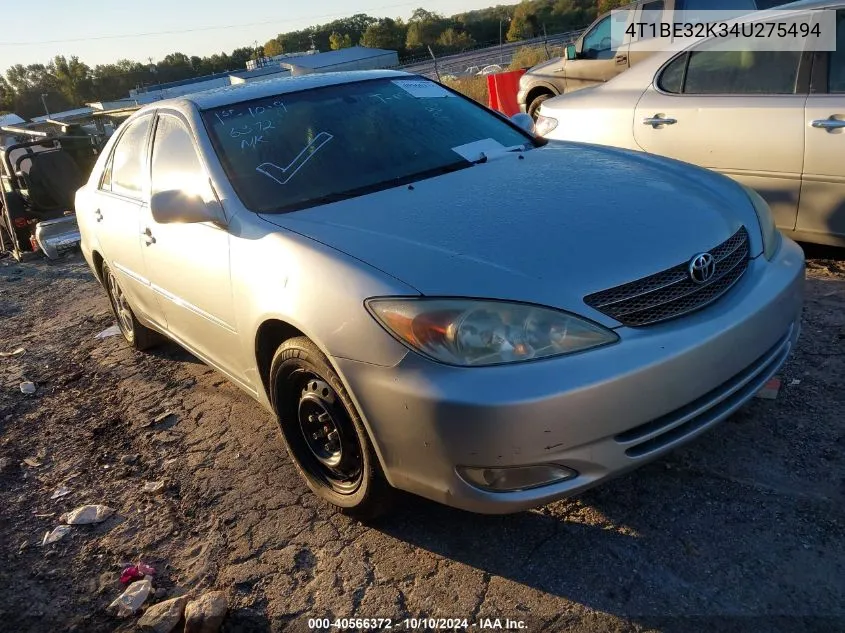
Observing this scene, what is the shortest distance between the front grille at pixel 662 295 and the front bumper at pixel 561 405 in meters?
0.04

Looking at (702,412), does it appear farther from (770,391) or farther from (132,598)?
(132,598)

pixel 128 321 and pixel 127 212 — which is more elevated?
pixel 127 212

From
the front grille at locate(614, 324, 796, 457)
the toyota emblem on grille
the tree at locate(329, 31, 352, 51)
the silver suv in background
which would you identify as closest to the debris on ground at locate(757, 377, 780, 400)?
the front grille at locate(614, 324, 796, 457)

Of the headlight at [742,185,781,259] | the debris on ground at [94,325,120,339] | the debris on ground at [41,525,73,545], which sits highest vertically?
the headlight at [742,185,781,259]

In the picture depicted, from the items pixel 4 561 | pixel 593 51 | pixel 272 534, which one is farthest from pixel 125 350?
pixel 593 51

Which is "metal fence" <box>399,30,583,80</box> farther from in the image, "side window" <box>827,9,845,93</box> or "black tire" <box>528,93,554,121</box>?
"side window" <box>827,9,845,93</box>

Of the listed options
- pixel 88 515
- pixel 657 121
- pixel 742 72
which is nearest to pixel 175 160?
pixel 88 515

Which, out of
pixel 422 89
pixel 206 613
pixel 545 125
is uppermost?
pixel 422 89

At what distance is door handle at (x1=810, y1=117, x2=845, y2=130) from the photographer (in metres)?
3.90

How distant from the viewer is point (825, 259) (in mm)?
4590

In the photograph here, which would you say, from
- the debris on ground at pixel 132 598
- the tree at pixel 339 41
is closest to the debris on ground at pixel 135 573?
the debris on ground at pixel 132 598

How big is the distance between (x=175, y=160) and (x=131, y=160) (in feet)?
2.87

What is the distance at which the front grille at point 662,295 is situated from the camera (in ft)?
7.22

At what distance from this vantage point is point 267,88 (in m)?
3.68
